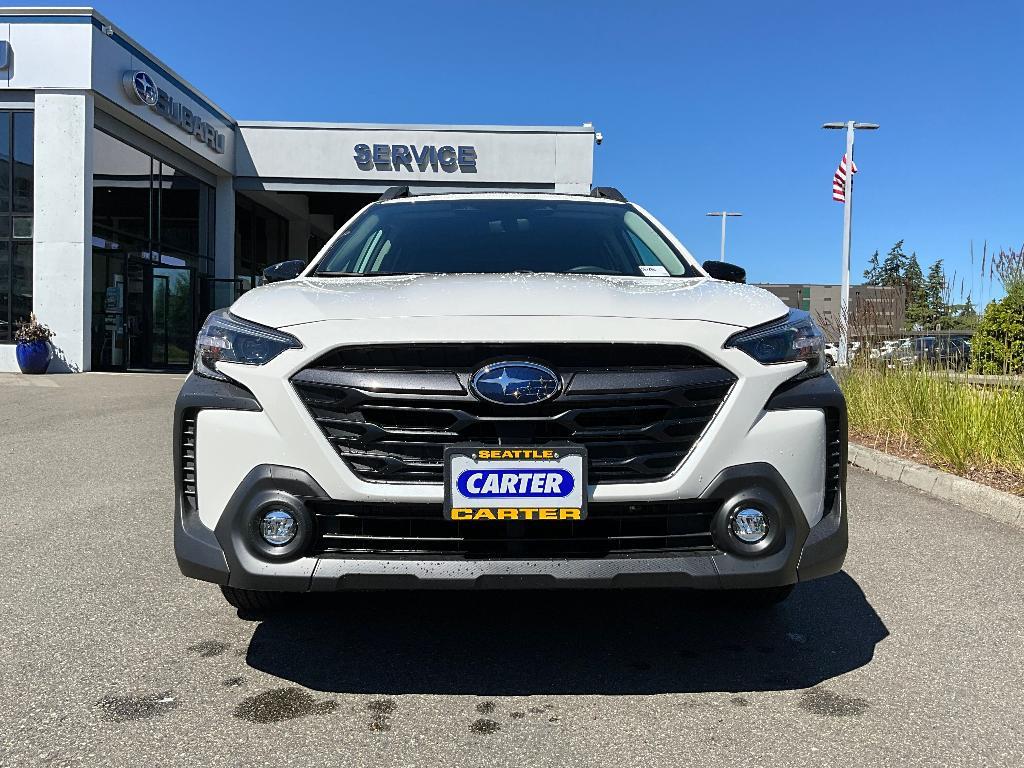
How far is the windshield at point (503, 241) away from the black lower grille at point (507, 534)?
1.31 m

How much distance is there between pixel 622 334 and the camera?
7.57 ft

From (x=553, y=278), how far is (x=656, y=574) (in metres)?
1.06

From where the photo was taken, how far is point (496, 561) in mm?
2260

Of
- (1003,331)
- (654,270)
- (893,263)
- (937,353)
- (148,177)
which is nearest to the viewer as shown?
(654,270)

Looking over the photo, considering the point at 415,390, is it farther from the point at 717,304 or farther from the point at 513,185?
the point at 513,185

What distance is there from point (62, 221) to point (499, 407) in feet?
54.3

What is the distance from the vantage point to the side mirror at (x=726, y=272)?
351cm

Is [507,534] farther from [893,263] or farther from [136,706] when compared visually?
[893,263]

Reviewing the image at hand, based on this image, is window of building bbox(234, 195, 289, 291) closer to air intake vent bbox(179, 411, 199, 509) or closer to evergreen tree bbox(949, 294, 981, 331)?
evergreen tree bbox(949, 294, 981, 331)

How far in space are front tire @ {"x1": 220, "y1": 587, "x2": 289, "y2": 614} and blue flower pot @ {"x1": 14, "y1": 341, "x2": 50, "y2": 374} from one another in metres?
14.9

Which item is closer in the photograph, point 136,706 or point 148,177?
point 136,706

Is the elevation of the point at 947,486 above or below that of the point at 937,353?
below

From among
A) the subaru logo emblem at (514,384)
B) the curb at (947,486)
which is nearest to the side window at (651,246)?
the subaru logo emblem at (514,384)

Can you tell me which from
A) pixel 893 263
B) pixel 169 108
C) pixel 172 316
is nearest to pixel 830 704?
pixel 169 108
